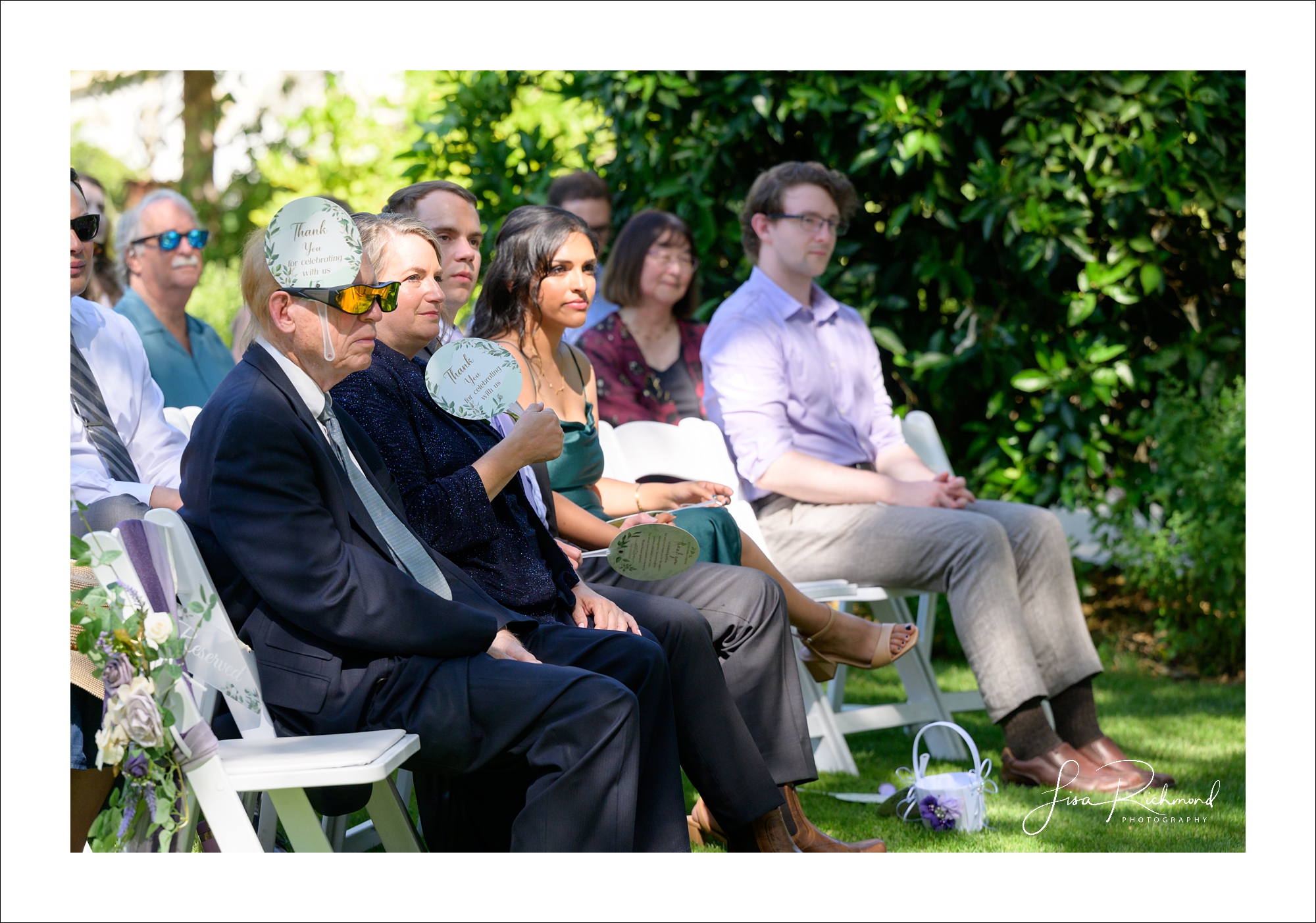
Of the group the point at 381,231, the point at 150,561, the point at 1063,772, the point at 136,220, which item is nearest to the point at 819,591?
the point at 1063,772

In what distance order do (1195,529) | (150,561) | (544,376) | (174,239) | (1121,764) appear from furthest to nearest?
(1195,529) → (174,239) → (1121,764) → (544,376) → (150,561)

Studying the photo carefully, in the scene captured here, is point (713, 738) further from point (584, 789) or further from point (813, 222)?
point (813, 222)

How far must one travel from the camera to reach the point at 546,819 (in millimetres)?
2293

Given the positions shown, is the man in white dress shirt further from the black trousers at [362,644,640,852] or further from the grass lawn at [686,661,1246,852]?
the grass lawn at [686,661,1246,852]

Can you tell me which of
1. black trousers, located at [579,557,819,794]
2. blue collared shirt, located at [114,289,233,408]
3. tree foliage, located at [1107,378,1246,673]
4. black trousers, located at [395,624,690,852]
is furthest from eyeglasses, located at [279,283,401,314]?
tree foliage, located at [1107,378,1246,673]

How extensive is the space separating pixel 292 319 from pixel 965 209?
11.6 feet

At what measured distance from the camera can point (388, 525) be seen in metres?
2.44

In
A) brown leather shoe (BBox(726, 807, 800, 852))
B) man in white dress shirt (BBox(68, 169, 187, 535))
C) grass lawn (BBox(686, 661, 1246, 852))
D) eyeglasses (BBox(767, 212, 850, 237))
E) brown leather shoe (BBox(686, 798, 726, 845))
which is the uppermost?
eyeglasses (BBox(767, 212, 850, 237))

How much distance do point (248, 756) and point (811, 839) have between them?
141 cm

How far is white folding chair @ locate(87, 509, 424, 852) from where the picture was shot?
2.10 metres

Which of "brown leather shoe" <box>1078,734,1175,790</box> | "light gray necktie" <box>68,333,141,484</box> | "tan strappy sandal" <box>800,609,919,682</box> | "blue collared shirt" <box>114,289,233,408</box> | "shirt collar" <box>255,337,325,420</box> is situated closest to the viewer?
"shirt collar" <box>255,337,325,420</box>

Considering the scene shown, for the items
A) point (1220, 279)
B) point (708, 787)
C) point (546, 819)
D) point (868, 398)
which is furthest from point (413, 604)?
point (1220, 279)

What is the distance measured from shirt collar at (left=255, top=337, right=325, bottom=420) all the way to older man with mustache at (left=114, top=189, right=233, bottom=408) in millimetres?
2313

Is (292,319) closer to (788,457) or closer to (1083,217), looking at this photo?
(788,457)
